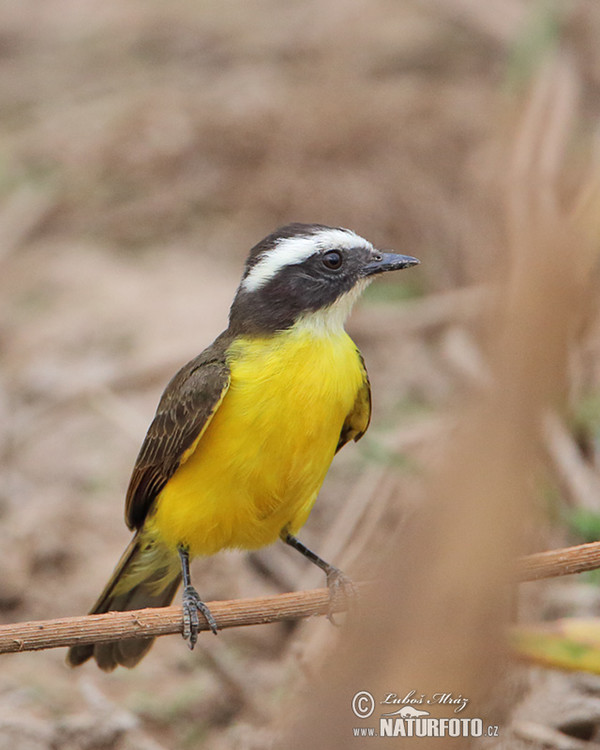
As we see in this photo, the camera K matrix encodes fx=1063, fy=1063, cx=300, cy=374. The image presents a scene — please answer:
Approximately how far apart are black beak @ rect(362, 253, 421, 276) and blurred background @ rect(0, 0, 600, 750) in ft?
1.27

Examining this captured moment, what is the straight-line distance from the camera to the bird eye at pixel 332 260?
3.86 meters

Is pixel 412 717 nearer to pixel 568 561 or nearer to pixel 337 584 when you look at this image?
pixel 568 561

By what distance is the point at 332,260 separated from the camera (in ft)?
12.7

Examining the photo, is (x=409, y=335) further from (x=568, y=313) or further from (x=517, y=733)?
(x=568, y=313)

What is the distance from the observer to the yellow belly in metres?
3.59

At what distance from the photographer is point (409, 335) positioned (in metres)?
7.25

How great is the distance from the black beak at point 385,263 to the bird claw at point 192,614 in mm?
1309

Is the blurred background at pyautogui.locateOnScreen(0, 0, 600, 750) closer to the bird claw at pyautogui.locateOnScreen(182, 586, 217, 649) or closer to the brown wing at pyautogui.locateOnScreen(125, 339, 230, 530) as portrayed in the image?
the bird claw at pyautogui.locateOnScreen(182, 586, 217, 649)

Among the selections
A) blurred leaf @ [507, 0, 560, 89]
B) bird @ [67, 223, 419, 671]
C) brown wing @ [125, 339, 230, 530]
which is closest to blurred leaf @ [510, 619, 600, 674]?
bird @ [67, 223, 419, 671]

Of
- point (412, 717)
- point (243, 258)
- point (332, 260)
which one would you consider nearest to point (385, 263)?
point (332, 260)

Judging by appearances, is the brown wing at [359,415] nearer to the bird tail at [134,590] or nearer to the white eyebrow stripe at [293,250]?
the white eyebrow stripe at [293,250]

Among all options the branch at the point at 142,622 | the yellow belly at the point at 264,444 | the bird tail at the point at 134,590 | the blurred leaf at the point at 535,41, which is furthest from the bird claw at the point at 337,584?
the blurred leaf at the point at 535,41

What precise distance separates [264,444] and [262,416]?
0.31ft

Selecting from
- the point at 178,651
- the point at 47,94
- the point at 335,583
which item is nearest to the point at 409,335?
the point at 178,651
